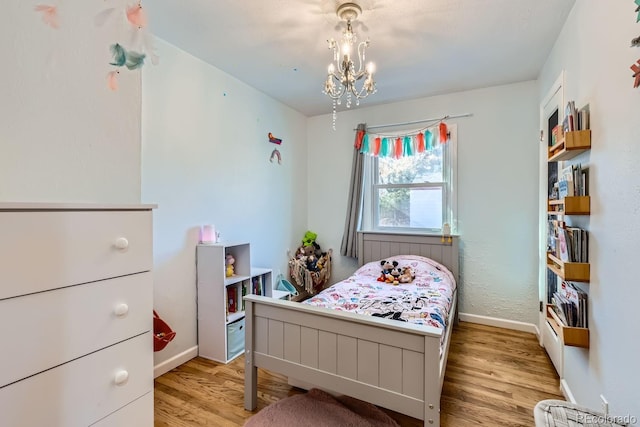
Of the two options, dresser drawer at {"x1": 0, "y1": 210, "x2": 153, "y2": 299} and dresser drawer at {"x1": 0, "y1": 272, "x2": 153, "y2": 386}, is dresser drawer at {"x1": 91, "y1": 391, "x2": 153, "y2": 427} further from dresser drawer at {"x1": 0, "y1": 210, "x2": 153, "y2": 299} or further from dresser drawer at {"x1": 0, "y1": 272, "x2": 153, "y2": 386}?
dresser drawer at {"x1": 0, "y1": 210, "x2": 153, "y2": 299}

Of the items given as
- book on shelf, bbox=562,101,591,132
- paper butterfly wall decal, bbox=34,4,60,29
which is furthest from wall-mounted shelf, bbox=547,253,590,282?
paper butterfly wall decal, bbox=34,4,60,29

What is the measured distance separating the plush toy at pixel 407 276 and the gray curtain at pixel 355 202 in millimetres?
899

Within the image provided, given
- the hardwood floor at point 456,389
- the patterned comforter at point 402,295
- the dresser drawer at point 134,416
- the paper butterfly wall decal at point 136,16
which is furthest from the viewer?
the patterned comforter at point 402,295

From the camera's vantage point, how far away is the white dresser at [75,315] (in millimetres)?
792

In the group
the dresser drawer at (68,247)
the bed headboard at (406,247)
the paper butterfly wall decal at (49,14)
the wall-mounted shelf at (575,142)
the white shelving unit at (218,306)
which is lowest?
the white shelving unit at (218,306)

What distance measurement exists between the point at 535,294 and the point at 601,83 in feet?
7.28

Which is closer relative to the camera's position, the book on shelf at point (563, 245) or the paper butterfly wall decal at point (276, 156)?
the book on shelf at point (563, 245)

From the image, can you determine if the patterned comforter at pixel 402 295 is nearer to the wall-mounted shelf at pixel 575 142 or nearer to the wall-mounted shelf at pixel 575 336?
the wall-mounted shelf at pixel 575 336

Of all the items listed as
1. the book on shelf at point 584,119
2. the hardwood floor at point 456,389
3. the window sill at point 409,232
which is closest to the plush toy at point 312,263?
the window sill at point 409,232

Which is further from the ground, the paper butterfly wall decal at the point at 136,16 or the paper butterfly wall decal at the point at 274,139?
the paper butterfly wall decal at the point at 136,16

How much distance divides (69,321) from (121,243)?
0.87 ft

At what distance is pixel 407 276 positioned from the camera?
2852 millimetres

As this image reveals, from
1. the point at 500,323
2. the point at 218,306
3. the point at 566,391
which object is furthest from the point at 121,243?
the point at 500,323

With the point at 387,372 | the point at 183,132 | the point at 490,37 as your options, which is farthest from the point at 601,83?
the point at 183,132
